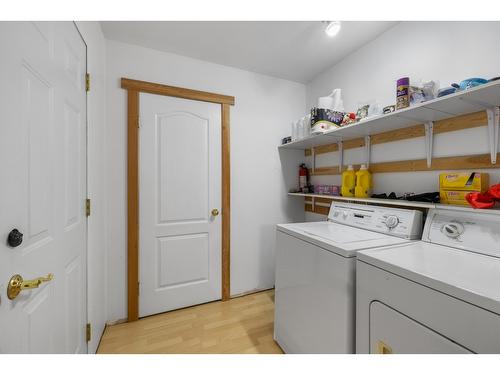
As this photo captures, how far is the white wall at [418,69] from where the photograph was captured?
1255 mm

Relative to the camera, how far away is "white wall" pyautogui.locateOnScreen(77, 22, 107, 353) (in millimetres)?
1483

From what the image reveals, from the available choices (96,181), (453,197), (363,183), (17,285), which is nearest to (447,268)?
(453,197)

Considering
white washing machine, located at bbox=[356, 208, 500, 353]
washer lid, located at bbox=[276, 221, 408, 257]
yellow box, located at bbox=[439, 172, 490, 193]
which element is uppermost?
yellow box, located at bbox=[439, 172, 490, 193]

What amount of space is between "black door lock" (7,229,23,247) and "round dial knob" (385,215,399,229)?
70.5 inches

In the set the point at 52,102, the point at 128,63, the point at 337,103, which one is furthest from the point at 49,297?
the point at 337,103

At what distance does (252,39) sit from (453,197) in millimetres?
1873

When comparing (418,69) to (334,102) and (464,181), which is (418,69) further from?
(464,181)

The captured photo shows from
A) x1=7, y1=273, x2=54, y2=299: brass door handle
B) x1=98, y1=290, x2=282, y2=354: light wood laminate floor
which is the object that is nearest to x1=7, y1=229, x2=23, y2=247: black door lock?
x1=7, y1=273, x2=54, y2=299: brass door handle

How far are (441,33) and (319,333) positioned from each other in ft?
6.72

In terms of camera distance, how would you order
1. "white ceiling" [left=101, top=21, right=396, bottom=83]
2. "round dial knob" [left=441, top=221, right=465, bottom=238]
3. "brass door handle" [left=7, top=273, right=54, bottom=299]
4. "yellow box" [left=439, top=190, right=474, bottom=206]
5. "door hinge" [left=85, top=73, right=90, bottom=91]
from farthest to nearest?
"white ceiling" [left=101, top=21, right=396, bottom=83], "door hinge" [left=85, top=73, right=90, bottom=91], "yellow box" [left=439, top=190, right=474, bottom=206], "round dial knob" [left=441, top=221, right=465, bottom=238], "brass door handle" [left=7, top=273, right=54, bottom=299]

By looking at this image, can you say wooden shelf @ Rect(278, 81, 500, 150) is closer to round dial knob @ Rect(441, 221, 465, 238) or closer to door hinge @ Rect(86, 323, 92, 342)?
round dial knob @ Rect(441, 221, 465, 238)

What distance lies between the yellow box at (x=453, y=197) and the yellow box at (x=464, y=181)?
2cm

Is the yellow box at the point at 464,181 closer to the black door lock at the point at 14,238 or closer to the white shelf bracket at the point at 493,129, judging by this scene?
the white shelf bracket at the point at 493,129

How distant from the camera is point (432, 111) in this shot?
50.4 inches
